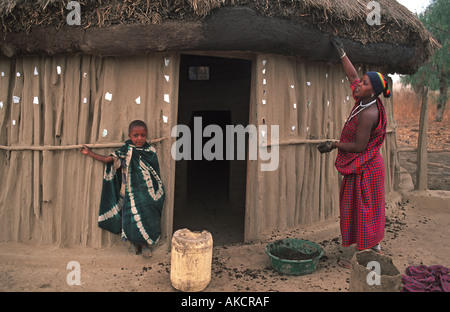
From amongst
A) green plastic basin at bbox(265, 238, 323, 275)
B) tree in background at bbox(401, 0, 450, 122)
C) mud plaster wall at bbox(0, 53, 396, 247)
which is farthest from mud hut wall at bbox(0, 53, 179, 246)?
tree in background at bbox(401, 0, 450, 122)

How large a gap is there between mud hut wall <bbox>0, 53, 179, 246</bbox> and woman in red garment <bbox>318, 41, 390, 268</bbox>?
1.76m

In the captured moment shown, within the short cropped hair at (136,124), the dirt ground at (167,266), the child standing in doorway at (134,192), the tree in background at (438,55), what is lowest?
the dirt ground at (167,266)

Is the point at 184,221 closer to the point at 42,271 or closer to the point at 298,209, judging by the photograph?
the point at 298,209

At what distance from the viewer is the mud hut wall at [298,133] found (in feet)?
13.8

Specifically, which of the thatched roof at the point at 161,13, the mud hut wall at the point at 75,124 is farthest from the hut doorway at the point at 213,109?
the thatched roof at the point at 161,13

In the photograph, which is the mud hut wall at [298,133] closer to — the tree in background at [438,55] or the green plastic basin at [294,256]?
the green plastic basin at [294,256]

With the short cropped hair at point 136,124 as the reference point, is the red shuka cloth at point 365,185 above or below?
below

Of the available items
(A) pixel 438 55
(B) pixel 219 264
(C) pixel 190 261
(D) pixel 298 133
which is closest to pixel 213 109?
(D) pixel 298 133

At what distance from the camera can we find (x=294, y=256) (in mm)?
3688

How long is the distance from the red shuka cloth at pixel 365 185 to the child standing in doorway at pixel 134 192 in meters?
1.86

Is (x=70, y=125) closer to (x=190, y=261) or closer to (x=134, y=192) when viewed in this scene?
(x=134, y=192)

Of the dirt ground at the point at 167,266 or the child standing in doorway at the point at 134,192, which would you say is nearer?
the dirt ground at the point at 167,266

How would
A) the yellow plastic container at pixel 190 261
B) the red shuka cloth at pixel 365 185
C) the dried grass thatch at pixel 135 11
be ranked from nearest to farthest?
the yellow plastic container at pixel 190 261, the red shuka cloth at pixel 365 185, the dried grass thatch at pixel 135 11

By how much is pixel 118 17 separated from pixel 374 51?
3.19 m
